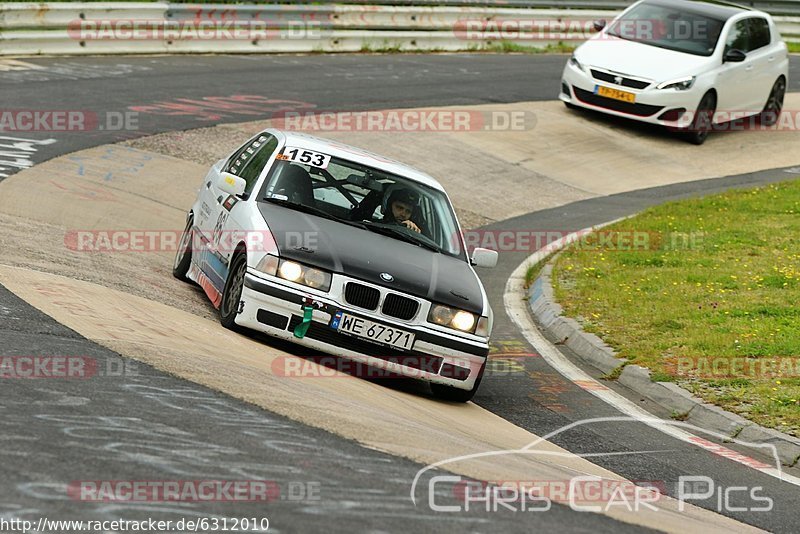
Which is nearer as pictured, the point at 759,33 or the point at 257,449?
the point at 257,449

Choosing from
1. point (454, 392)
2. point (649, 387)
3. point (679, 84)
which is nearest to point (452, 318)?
point (454, 392)

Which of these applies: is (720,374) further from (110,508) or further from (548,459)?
(110,508)

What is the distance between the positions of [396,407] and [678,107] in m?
13.8

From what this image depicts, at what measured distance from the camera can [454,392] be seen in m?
9.00

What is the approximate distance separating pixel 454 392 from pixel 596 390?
5.16ft

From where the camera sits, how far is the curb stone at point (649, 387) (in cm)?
869

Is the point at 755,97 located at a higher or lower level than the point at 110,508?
lower

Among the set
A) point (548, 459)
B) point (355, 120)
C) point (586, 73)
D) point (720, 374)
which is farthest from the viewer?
point (586, 73)

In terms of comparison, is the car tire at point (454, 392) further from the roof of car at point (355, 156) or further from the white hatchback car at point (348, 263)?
the roof of car at point (355, 156)

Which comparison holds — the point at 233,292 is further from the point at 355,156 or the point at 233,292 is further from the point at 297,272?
the point at 355,156

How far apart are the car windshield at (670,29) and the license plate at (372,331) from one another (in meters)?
13.9

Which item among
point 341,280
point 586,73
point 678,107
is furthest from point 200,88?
point 341,280

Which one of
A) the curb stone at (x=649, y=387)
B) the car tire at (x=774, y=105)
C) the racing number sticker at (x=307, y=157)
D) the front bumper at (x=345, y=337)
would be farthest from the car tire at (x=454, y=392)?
the car tire at (x=774, y=105)

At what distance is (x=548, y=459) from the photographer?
24.8 feet
